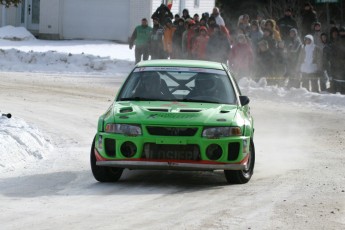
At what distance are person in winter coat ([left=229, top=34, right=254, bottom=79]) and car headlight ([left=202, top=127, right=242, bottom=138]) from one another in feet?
49.5

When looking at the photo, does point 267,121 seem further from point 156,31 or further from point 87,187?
point 156,31

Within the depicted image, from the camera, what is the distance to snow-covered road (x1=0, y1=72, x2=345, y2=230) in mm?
9484

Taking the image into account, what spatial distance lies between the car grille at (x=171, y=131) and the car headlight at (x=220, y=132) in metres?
0.13

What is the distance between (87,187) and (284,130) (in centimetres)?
809

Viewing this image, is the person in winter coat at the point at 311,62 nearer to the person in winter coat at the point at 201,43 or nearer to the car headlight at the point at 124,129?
the person in winter coat at the point at 201,43

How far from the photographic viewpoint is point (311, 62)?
26.2 m

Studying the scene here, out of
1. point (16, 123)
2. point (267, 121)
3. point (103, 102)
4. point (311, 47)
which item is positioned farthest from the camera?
point (311, 47)

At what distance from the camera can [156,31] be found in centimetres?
3284

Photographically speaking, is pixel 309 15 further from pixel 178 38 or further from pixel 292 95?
pixel 292 95

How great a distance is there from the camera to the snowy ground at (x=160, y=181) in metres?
9.59

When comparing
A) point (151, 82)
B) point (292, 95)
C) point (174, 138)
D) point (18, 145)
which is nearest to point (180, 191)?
point (174, 138)

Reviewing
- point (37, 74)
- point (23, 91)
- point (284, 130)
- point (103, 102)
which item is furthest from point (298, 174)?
point (37, 74)

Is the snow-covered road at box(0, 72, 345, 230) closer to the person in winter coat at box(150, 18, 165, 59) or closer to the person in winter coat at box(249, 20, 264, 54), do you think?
the person in winter coat at box(249, 20, 264, 54)

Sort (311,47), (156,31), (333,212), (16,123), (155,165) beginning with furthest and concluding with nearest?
(156,31), (311,47), (16,123), (155,165), (333,212)
